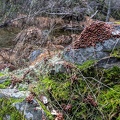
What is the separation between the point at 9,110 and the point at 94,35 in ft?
4.68

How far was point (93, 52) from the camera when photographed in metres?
3.28

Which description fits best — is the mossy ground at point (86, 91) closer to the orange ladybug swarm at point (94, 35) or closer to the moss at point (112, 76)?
the moss at point (112, 76)

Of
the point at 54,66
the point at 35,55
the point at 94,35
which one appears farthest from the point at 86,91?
the point at 35,55

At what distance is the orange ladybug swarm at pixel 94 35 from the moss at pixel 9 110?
1.12 meters

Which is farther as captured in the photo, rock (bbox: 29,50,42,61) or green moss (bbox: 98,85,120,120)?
rock (bbox: 29,50,42,61)

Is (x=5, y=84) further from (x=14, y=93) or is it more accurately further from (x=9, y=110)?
(x=9, y=110)

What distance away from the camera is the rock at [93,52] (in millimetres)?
3236

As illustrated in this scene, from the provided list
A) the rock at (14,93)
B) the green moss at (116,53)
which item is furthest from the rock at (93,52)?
the rock at (14,93)

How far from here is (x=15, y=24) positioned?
11.3m

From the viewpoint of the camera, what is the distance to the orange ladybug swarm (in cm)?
334

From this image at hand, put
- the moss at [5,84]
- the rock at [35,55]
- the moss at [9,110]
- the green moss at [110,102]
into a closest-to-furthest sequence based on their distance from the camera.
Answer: the green moss at [110,102], the moss at [9,110], the moss at [5,84], the rock at [35,55]

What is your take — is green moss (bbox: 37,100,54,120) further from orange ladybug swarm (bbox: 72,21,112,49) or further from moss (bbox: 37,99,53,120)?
orange ladybug swarm (bbox: 72,21,112,49)

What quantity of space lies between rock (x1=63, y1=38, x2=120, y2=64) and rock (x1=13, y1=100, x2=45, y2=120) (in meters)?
0.82

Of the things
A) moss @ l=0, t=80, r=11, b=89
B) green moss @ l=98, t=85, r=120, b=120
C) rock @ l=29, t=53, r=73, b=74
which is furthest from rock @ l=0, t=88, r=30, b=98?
green moss @ l=98, t=85, r=120, b=120
